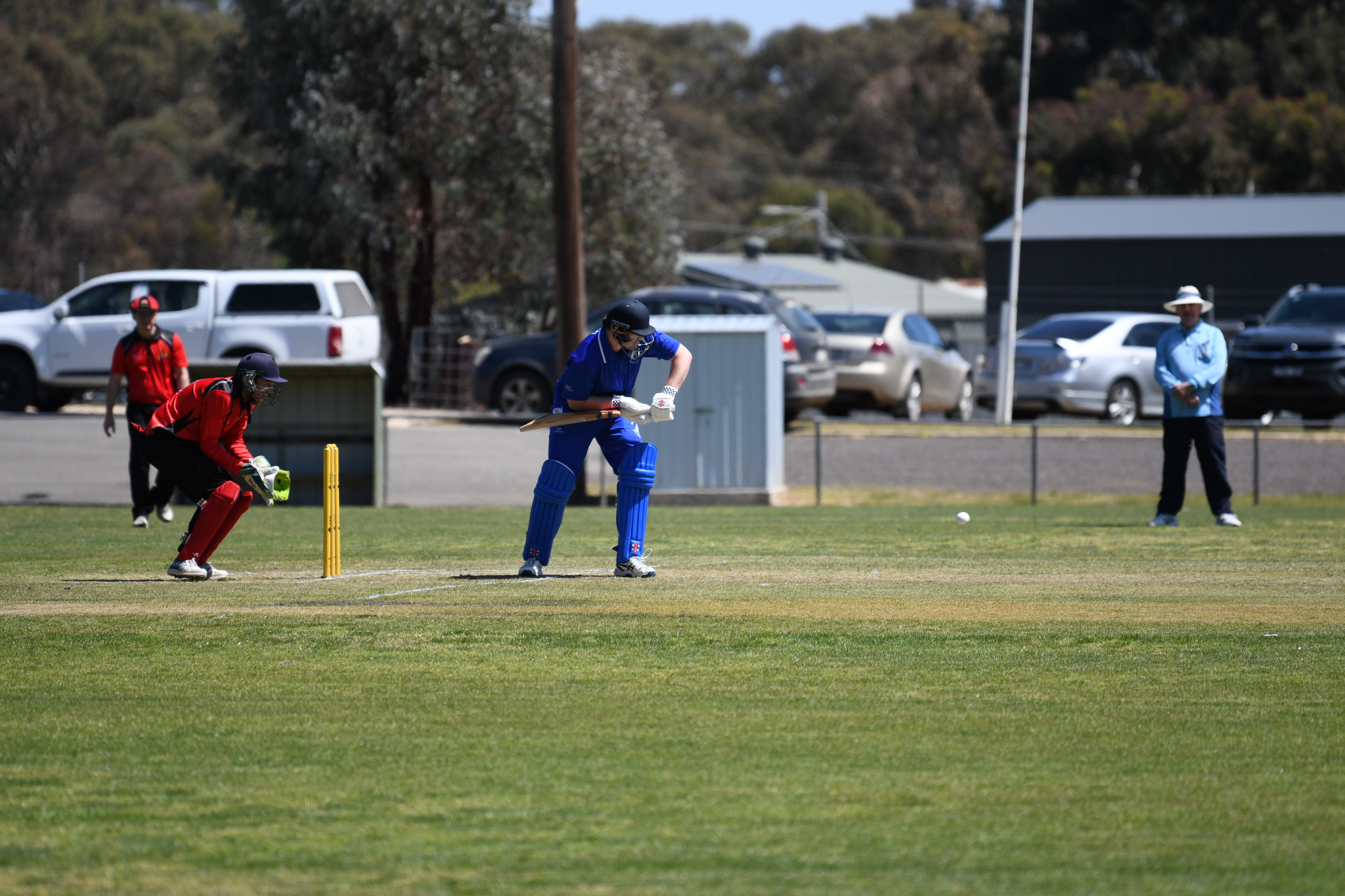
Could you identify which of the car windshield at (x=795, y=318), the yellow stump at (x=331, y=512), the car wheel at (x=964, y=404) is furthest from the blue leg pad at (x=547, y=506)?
the car wheel at (x=964, y=404)

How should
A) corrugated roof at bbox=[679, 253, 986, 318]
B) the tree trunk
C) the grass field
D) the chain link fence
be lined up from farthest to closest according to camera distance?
1. corrugated roof at bbox=[679, 253, 986, 318]
2. the tree trunk
3. the chain link fence
4. the grass field

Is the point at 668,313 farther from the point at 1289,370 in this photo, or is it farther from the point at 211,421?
the point at 211,421

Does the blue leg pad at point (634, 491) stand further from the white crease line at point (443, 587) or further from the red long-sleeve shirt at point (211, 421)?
the red long-sleeve shirt at point (211, 421)

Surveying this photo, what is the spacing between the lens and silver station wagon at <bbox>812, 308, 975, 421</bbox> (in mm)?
26547

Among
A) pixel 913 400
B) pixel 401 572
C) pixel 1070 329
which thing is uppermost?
pixel 1070 329

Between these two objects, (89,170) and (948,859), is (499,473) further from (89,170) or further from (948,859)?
(89,170)

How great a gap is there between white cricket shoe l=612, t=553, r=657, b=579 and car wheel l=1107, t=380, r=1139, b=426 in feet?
56.4

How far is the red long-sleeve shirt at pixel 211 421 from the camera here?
10273 millimetres

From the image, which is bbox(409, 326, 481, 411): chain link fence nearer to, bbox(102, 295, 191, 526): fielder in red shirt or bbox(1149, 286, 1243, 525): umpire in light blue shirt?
bbox(102, 295, 191, 526): fielder in red shirt

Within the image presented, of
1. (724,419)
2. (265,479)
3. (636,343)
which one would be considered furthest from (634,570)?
(724,419)

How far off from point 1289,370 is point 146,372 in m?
17.5

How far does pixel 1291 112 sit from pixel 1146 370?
121 ft

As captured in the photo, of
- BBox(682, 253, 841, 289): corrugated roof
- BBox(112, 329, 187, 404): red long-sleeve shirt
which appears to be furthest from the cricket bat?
BBox(682, 253, 841, 289): corrugated roof

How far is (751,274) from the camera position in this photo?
53531 millimetres
